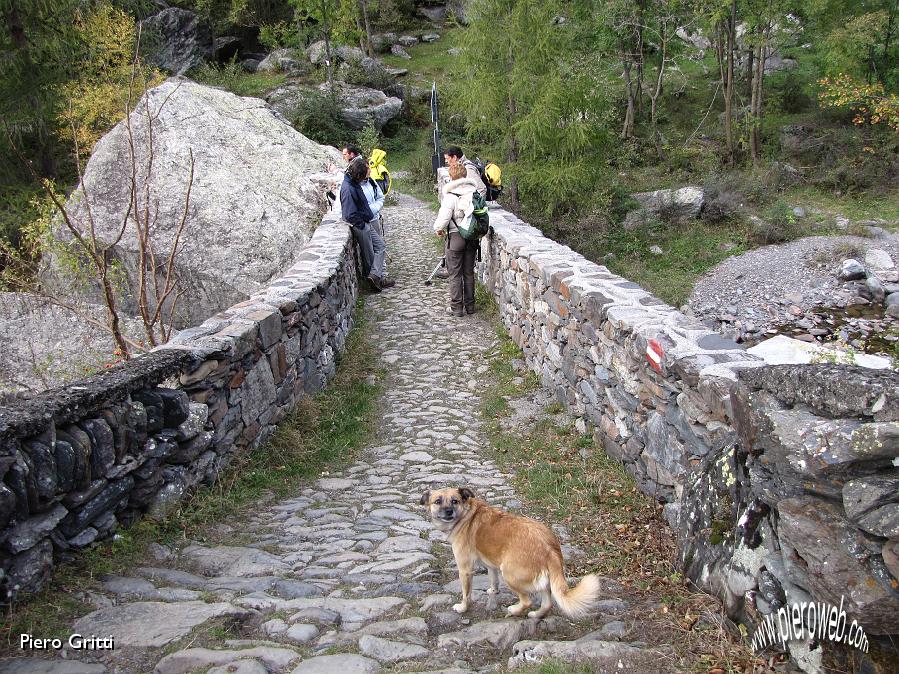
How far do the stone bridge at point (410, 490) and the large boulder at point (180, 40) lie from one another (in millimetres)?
33508

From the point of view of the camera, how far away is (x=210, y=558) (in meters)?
3.81

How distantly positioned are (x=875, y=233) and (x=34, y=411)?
63.9ft

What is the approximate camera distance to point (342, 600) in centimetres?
342

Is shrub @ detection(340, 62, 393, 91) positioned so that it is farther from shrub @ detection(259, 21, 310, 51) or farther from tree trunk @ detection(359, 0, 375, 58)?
tree trunk @ detection(359, 0, 375, 58)

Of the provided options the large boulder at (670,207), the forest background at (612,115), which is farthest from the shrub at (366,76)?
the large boulder at (670,207)

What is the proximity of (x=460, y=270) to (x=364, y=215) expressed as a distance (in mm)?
1965

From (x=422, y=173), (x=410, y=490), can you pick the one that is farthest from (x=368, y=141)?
(x=410, y=490)

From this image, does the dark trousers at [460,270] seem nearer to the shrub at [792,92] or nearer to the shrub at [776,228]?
the shrub at [776,228]

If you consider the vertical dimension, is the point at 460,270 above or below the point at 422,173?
below

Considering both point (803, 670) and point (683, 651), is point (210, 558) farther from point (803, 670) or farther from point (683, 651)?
point (803, 670)

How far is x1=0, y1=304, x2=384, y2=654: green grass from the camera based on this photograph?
3020 mm

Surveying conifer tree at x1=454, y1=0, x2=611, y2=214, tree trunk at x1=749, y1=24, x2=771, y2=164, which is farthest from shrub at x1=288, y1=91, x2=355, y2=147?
tree trunk at x1=749, y1=24, x2=771, y2=164

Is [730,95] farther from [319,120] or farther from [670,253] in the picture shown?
[319,120]

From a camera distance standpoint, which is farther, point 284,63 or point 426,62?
point 426,62
